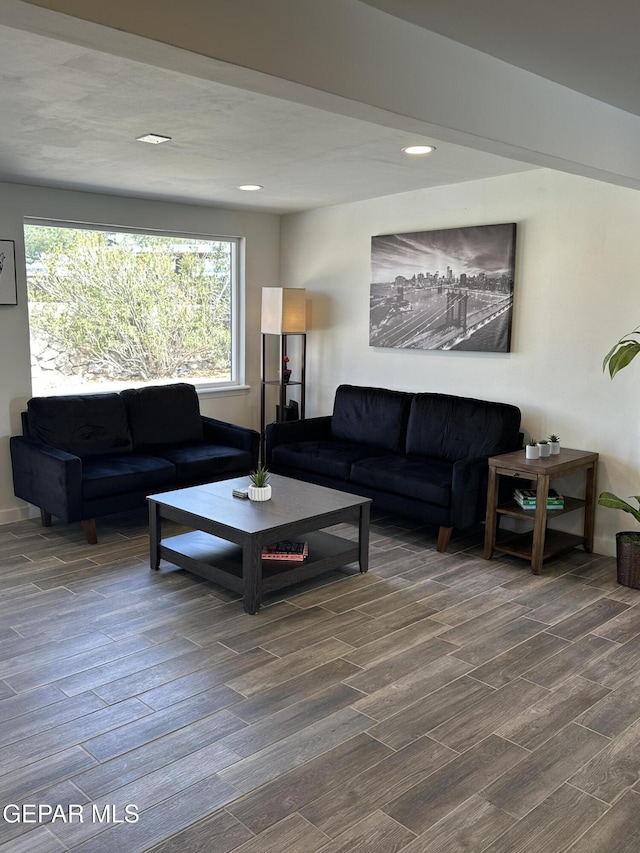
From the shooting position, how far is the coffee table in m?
3.61

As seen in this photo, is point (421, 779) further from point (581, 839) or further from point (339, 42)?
point (339, 42)

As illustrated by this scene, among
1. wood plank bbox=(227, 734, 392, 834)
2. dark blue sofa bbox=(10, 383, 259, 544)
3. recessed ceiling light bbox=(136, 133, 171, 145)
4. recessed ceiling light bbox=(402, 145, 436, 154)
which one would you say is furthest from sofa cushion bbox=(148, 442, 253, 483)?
wood plank bbox=(227, 734, 392, 834)

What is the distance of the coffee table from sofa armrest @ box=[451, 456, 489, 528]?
597 millimetres

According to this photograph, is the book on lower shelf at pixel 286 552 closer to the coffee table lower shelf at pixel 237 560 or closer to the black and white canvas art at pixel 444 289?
the coffee table lower shelf at pixel 237 560

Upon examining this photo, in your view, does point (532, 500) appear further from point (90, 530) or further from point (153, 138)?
point (153, 138)

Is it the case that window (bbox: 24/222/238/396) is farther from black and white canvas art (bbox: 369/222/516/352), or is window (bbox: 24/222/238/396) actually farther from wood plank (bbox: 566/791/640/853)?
wood plank (bbox: 566/791/640/853)

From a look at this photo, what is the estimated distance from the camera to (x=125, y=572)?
4.15m

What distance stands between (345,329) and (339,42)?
4014mm

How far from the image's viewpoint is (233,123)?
342cm

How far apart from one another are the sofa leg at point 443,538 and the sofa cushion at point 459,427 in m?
0.53

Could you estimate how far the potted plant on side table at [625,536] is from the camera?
3842 millimetres

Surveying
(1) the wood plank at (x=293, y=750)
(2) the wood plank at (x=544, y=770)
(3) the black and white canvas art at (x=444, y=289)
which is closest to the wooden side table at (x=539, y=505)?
(3) the black and white canvas art at (x=444, y=289)

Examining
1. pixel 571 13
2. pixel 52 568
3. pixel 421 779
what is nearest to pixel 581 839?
pixel 421 779

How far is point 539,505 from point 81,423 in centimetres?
316
